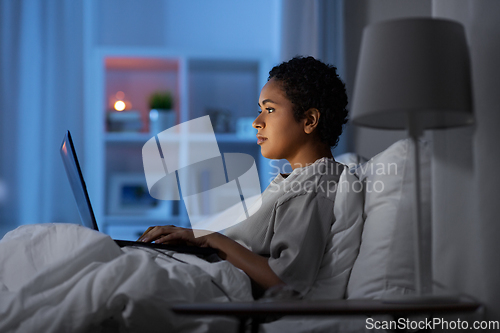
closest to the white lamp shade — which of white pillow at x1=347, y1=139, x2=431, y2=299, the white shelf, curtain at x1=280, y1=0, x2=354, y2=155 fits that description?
white pillow at x1=347, y1=139, x2=431, y2=299

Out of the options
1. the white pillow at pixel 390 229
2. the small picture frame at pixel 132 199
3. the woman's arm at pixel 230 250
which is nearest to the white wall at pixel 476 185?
the white pillow at pixel 390 229

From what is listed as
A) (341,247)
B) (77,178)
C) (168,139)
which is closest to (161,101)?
(168,139)

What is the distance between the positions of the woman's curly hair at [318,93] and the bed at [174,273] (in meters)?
0.18

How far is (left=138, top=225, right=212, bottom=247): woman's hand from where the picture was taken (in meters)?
1.16

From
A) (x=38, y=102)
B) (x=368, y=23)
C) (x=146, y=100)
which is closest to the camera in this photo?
(x=368, y=23)

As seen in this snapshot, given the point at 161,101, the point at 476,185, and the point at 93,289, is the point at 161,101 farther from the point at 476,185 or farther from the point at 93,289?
the point at 476,185

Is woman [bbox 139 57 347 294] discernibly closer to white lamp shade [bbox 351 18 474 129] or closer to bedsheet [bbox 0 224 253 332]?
bedsheet [bbox 0 224 253 332]

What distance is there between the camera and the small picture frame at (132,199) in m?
2.90

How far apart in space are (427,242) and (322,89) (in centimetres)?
63

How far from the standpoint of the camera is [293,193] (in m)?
1.16

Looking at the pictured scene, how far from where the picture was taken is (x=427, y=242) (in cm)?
94

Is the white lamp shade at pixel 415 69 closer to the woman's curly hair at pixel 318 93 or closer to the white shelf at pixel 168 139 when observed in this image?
the woman's curly hair at pixel 318 93

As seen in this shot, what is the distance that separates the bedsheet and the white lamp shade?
1.47 ft

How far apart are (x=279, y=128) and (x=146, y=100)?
2.05 meters
